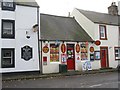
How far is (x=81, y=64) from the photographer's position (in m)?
23.6

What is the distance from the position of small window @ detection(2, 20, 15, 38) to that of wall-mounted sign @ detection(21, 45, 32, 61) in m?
1.50

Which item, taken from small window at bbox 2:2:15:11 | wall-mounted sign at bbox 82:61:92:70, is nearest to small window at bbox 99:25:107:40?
wall-mounted sign at bbox 82:61:92:70

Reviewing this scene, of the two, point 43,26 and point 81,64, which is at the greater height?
point 43,26

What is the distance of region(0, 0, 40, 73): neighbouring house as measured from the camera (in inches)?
746

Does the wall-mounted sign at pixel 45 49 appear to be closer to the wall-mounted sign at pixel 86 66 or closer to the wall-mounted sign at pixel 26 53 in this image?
the wall-mounted sign at pixel 26 53

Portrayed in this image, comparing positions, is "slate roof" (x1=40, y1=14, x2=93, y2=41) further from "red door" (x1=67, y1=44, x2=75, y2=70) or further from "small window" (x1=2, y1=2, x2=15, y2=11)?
"small window" (x1=2, y1=2, x2=15, y2=11)

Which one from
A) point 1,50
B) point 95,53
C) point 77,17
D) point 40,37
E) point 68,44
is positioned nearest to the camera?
point 1,50

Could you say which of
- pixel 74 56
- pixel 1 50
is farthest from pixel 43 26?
pixel 1 50

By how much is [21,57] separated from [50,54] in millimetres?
3222

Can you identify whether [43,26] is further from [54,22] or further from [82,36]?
[82,36]

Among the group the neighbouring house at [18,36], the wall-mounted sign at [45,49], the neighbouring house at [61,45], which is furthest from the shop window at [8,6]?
the wall-mounted sign at [45,49]

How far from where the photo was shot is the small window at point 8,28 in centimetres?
1914

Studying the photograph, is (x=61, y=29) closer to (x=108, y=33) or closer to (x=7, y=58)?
(x=108, y=33)

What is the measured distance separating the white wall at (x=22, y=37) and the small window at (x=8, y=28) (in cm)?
33
